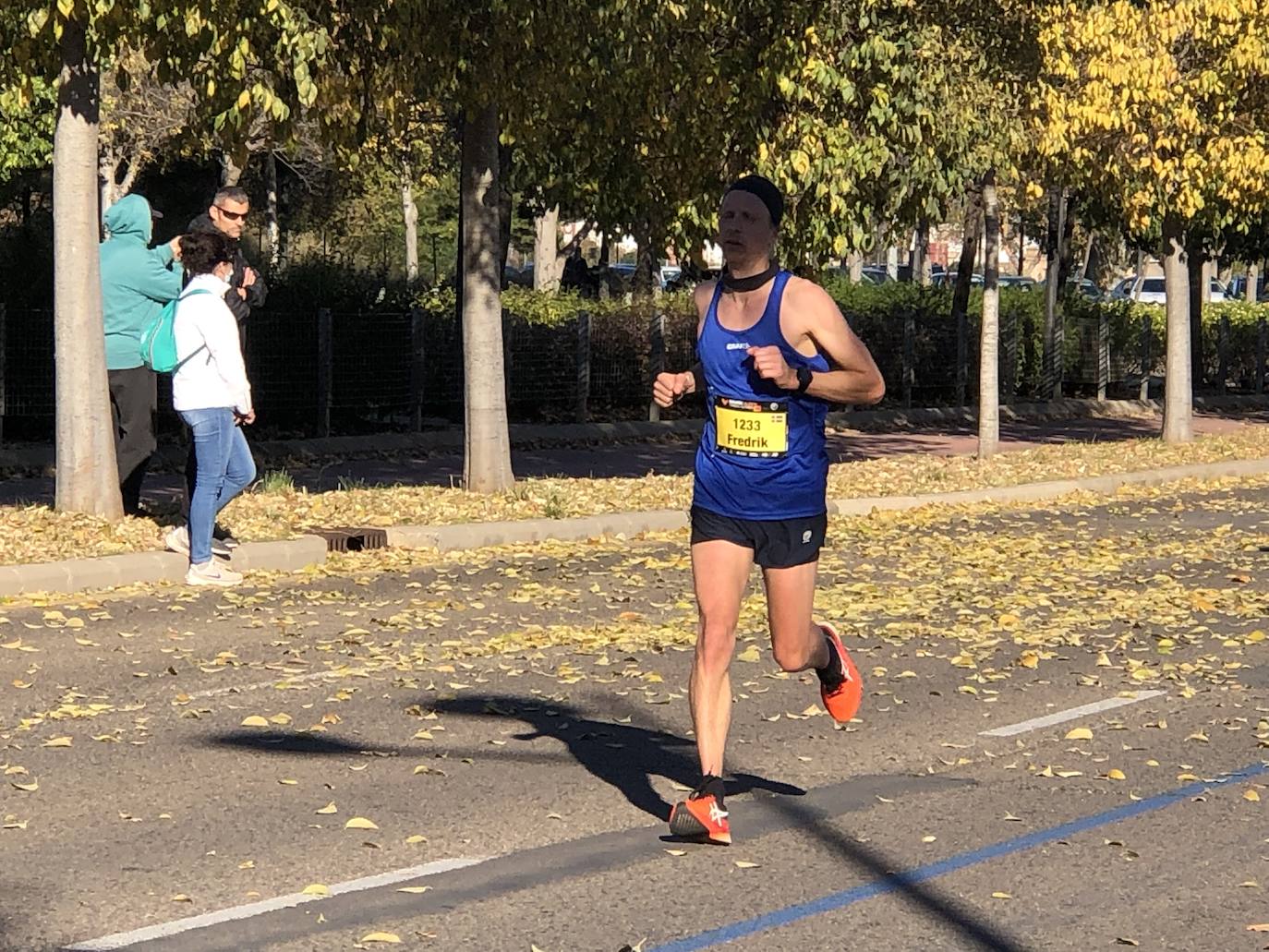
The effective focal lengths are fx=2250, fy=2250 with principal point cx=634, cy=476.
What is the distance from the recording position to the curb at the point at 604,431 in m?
20.6

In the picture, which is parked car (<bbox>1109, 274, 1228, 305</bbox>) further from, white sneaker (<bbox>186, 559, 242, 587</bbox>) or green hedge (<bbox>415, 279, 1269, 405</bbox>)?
white sneaker (<bbox>186, 559, 242, 587</bbox>)

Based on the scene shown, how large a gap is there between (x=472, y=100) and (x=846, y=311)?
16.7 meters

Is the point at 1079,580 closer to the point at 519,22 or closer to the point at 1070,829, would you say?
the point at 519,22

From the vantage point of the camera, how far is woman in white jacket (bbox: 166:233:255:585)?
12.1 metres

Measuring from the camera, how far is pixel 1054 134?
22.1m

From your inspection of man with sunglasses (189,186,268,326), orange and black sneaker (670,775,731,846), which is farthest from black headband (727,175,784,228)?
man with sunglasses (189,186,268,326)

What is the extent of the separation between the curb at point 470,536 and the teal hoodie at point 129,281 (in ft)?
5.51

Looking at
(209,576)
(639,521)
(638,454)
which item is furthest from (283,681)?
(638,454)

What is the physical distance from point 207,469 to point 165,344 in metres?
0.75

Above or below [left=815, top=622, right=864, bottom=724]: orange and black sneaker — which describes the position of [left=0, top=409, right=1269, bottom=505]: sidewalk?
below

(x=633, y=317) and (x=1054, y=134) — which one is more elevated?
(x=1054, y=134)

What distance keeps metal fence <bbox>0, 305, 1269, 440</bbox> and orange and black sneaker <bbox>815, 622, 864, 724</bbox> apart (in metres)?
13.3

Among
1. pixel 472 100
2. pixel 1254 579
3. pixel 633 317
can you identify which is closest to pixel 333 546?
pixel 472 100

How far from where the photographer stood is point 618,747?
814cm
